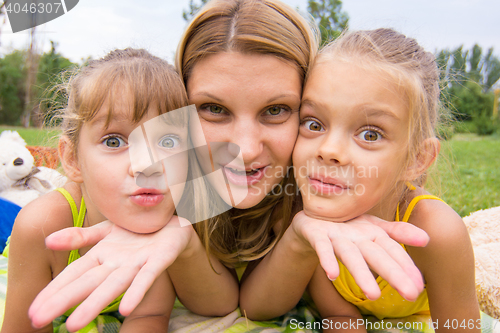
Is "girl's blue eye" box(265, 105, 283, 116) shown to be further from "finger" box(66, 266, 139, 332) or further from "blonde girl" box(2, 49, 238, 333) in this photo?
"finger" box(66, 266, 139, 332)

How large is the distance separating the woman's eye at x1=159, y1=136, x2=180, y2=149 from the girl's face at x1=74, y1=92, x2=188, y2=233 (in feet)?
0.04

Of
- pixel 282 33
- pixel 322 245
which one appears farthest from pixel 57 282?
pixel 282 33

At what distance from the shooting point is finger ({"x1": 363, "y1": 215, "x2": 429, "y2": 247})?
1.00 metres

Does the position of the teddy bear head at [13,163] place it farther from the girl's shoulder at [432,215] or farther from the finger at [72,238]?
the girl's shoulder at [432,215]

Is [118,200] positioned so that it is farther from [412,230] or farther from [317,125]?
[412,230]

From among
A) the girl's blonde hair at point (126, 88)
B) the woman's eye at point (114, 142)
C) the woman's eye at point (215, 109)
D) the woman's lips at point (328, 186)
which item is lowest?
the woman's lips at point (328, 186)

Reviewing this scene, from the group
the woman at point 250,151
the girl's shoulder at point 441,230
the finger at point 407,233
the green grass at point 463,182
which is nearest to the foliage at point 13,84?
the green grass at point 463,182

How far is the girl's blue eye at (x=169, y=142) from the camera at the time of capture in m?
1.33

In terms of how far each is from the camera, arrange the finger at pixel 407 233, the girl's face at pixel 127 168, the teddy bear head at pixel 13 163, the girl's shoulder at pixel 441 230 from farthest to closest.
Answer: the teddy bear head at pixel 13 163
the girl's shoulder at pixel 441 230
the girl's face at pixel 127 168
the finger at pixel 407 233

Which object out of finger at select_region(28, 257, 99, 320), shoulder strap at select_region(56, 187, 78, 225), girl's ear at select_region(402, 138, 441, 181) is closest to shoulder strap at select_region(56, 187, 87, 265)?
shoulder strap at select_region(56, 187, 78, 225)

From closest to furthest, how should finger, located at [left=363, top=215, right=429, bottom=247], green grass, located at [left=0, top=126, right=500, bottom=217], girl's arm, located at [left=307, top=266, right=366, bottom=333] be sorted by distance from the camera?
finger, located at [left=363, top=215, right=429, bottom=247], girl's arm, located at [left=307, top=266, right=366, bottom=333], green grass, located at [left=0, top=126, right=500, bottom=217]

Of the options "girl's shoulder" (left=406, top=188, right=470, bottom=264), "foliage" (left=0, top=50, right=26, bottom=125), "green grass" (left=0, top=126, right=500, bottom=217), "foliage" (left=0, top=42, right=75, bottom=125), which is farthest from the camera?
"foliage" (left=0, top=50, right=26, bottom=125)

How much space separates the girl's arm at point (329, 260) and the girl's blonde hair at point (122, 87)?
0.74 metres

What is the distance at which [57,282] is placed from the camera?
3.00ft
